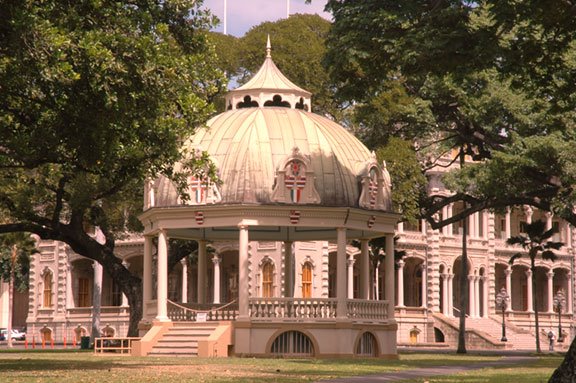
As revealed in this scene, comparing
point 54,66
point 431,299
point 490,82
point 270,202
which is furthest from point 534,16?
point 431,299

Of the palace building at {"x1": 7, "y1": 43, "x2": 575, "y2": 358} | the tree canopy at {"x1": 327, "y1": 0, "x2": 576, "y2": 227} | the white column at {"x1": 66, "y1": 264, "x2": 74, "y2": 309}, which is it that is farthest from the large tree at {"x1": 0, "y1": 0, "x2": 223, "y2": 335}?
the white column at {"x1": 66, "y1": 264, "x2": 74, "y2": 309}

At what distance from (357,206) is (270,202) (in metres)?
3.08

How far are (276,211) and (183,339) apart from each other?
17.6 ft

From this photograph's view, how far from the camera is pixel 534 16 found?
24.1m

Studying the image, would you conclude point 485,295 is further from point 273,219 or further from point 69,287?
point 273,219

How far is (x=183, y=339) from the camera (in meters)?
41.6

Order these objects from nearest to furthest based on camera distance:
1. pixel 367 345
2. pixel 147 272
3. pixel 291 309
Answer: pixel 291 309 < pixel 367 345 < pixel 147 272

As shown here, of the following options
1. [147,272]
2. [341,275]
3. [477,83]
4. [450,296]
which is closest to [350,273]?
[450,296]

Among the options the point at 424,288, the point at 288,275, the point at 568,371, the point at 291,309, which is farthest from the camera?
the point at 424,288

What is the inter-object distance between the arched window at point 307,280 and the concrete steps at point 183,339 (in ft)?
107

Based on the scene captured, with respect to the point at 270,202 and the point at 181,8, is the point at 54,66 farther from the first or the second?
the point at 270,202

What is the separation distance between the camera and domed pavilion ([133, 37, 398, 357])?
40625mm

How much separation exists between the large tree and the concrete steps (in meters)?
10.4

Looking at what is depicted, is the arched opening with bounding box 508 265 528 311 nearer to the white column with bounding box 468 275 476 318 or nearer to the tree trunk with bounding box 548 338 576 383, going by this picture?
the white column with bounding box 468 275 476 318
